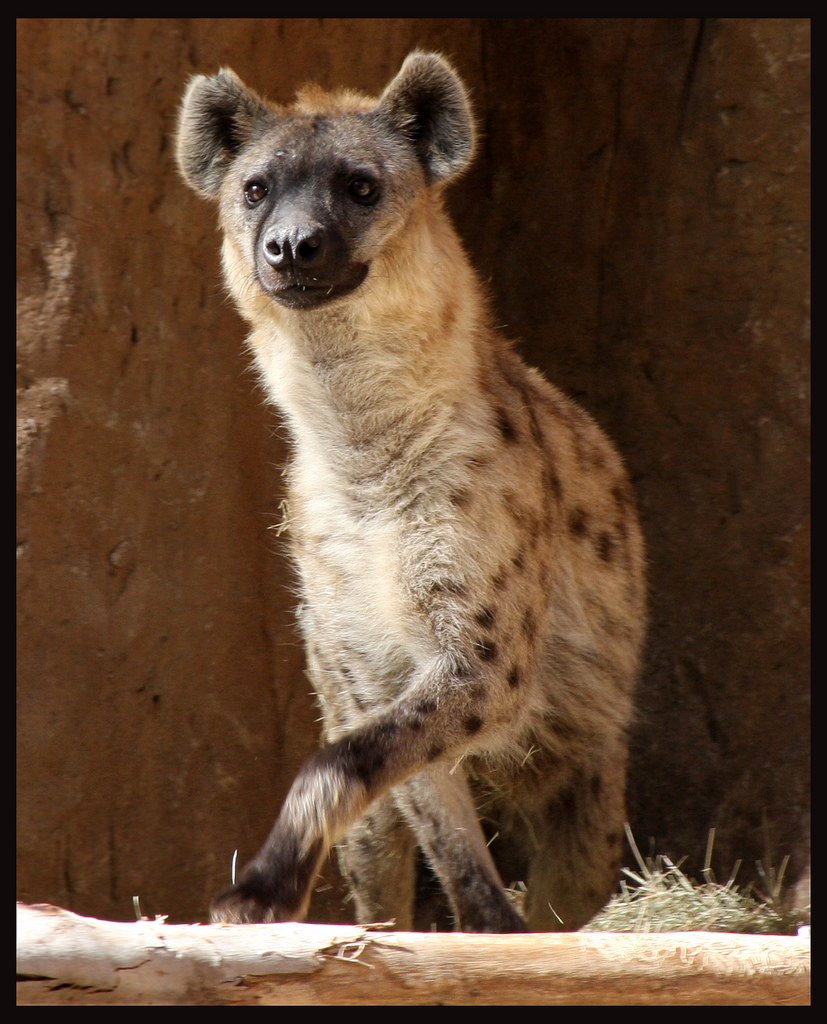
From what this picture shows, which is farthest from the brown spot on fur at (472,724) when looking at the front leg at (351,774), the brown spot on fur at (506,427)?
the brown spot on fur at (506,427)

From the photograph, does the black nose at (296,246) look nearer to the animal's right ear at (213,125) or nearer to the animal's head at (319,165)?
the animal's head at (319,165)

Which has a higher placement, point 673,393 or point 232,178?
point 232,178

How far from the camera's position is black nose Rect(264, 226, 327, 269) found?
9.89 feet

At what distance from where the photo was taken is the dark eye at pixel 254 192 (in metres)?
3.31

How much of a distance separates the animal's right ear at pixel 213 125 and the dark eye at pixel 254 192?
251mm

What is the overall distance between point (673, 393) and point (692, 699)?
1025mm

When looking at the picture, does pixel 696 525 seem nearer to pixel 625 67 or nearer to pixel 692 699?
pixel 692 699

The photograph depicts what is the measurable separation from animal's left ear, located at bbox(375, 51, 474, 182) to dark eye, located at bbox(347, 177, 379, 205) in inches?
9.6

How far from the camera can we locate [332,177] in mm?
3203

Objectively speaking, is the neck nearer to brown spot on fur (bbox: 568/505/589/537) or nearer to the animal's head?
the animal's head

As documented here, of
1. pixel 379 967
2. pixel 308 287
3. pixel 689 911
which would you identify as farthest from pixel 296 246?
pixel 689 911

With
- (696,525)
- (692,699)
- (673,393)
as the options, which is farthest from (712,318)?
(692,699)

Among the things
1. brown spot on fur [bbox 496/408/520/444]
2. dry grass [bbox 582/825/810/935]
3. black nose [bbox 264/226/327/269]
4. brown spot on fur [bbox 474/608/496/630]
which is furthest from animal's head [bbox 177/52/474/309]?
dry grass [bbox 582/825/810/935]

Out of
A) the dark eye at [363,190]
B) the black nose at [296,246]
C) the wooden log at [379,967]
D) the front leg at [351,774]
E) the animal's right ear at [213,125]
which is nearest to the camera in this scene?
the wooden log at [379,967]
